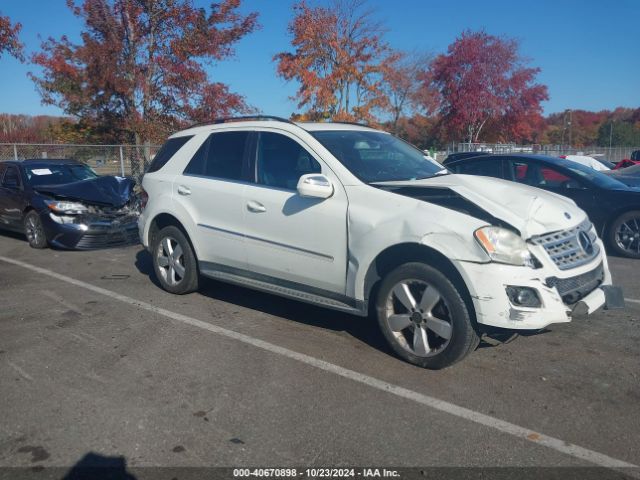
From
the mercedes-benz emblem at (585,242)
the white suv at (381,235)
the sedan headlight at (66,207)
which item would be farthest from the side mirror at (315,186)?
the sedan headlight at (66,207)

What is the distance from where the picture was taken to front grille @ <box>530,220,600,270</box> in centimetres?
391

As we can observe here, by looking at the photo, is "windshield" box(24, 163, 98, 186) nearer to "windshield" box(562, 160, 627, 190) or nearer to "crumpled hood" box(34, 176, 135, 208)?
"crumpled hood" box(34, 176, 135, 208)

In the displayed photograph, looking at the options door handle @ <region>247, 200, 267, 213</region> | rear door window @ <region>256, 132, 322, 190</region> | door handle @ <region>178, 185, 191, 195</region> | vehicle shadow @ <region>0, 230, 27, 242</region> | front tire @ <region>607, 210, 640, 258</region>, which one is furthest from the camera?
vehicle shadow @ <region>0, 230, 27, 242</region>

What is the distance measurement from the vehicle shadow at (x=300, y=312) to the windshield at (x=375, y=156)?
1365 millimetres

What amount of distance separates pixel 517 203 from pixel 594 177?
5088 mm

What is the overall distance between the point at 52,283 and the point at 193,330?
2.82 m

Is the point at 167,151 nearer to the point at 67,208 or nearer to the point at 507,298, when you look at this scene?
the point at 67,208

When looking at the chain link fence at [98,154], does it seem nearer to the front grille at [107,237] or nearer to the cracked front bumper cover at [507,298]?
the front grille at [107,237]

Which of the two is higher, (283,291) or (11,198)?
(11,198)

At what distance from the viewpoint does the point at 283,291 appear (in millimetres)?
4980

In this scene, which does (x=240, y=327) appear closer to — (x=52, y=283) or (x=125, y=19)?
(x=52, y=283)

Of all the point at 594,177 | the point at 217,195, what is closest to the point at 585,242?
the point at 217,195

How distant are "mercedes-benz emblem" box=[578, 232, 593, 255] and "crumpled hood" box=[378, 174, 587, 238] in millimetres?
114

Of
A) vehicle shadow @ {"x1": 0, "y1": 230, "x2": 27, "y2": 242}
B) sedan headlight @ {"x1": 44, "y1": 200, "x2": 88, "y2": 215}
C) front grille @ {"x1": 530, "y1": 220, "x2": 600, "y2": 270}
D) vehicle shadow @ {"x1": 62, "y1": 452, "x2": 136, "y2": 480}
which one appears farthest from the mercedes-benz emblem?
vehicle shadow @ {"x1": 0, "y1": 230, "x2": 27, "y2": 242}
